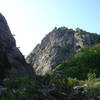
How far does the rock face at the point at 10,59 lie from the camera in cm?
4494

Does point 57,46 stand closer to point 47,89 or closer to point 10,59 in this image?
point 10,59

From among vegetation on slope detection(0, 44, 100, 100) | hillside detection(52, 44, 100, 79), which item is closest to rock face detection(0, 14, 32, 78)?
vegetation on slope detection(0, 44, 100, 100)

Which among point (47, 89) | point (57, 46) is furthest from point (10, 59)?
point (57, 46)

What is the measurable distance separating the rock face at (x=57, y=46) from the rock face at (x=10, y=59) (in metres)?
58.1

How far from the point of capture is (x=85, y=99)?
27.2m

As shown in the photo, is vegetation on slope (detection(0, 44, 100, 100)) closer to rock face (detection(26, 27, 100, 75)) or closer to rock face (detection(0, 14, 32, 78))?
rock face (detection(0, 14, 32, 78))

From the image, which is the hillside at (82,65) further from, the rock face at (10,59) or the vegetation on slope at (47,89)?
the vegetation on slope at (47,89)

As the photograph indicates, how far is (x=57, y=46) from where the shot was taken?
126438 mm

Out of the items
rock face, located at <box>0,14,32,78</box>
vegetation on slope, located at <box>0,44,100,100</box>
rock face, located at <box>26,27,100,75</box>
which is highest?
rock face, located at <box>26,27,100,75</box>

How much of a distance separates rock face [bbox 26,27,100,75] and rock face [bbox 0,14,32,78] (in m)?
58.1

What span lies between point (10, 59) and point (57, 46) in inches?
3105

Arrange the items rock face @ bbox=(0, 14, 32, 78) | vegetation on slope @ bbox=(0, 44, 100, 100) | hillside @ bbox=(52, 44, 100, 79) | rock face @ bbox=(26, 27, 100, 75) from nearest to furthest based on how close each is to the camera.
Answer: vegetation on slope @ bbox=(0, 44, 100, 100), rock face @ bbox=(0, 14, 32, 78), hillside @ bbox=(52, 44, 100, 79), rock face @ bbox=(26, 27, 100, 75)

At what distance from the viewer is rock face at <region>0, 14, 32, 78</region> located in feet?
147

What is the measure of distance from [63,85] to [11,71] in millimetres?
16045
